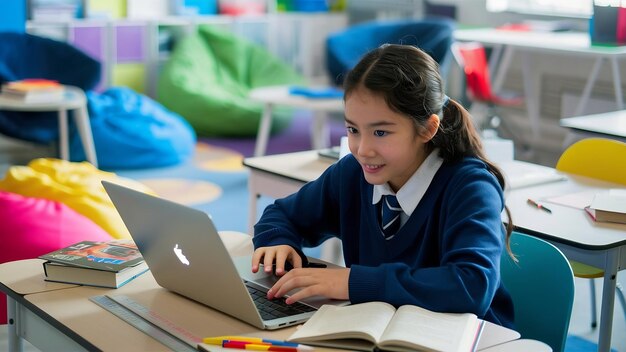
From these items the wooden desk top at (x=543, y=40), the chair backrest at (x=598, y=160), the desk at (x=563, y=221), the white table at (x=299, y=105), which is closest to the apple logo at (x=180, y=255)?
the desk at (x=563, y=221)

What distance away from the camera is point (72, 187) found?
3309mm

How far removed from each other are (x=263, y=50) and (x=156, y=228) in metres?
5.67

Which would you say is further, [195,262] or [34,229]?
[34,229]

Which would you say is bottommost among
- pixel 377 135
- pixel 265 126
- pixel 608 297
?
pixel 265 126

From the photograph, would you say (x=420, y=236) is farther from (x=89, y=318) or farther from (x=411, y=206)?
(x=89, y=318)

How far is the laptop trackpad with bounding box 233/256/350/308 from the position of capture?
5.22 ft

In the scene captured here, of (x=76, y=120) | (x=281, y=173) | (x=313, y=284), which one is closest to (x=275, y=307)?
(x=313, y=284)

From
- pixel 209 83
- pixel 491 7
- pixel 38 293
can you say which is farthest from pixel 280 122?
pixel 38 293

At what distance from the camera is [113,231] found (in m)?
3.05

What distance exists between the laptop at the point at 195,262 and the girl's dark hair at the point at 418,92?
382 millimetres

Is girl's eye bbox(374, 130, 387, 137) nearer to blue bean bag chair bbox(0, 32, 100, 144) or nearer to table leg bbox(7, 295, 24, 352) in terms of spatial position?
table leg bbox(7, 295, 24, 352)

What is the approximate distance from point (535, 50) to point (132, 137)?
2.48m

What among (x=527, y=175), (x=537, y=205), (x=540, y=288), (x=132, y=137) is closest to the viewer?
(x=540, y=288)

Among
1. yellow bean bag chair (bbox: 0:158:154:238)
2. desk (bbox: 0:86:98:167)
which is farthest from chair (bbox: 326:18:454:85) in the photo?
yellow bean bag chair (bbox: 0:158:154:238)
